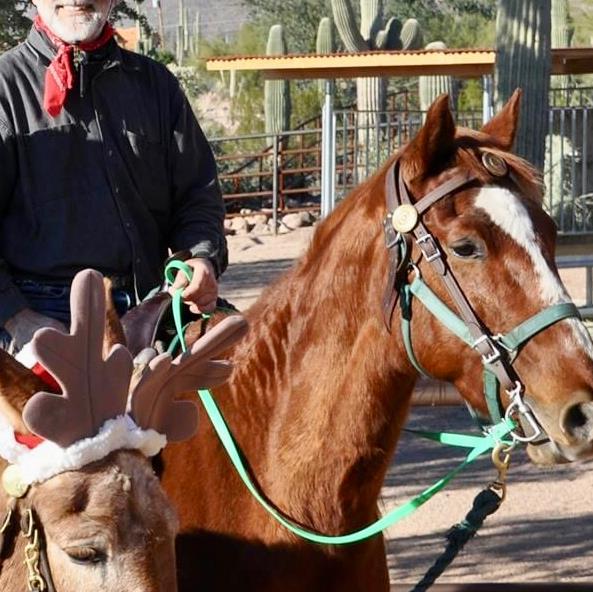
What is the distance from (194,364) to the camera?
2.99 metres

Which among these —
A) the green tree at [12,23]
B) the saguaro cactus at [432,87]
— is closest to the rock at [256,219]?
the saguaro cactus at [432,87]

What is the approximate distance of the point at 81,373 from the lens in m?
2.69

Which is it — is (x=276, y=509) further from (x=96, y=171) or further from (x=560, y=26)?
(x=560, y=26)

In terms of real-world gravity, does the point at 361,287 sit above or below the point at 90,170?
below

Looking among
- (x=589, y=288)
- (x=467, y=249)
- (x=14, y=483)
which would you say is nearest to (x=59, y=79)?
(x=467, y=249)

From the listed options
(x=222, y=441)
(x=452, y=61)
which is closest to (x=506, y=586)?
(x=222, y=441)

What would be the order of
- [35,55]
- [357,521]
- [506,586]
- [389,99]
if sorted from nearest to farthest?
[357,521] < [35,55] < [506,586] < [389,99]

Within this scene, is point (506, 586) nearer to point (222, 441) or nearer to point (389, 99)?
point (222, 441)

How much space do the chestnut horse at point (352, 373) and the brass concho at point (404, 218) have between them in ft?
0.16

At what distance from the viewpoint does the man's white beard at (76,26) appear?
164 inches

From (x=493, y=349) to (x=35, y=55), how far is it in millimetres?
1715

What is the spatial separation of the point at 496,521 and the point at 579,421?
15.2 ft

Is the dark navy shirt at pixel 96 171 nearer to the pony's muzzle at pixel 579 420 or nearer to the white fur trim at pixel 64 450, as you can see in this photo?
the white fur trim at pixel 64 450

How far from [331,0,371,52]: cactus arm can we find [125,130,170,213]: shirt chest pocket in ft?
55.9
